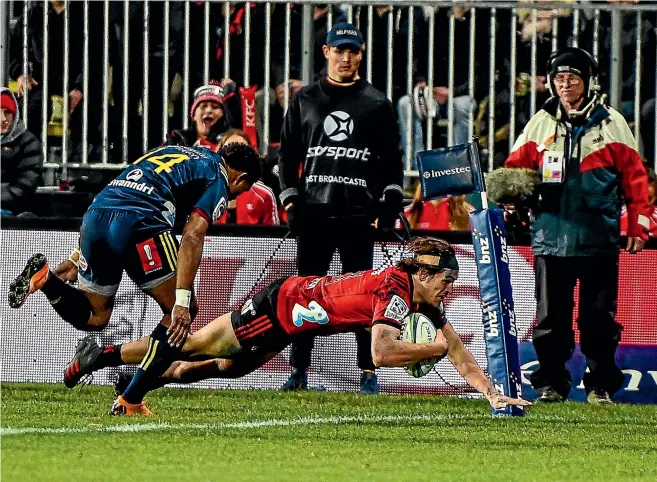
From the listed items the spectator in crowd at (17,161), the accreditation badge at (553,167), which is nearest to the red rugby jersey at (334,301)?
the accreditation badge at (553,167)

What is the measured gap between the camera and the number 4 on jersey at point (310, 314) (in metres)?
9.83

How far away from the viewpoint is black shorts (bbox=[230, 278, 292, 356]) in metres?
9.91

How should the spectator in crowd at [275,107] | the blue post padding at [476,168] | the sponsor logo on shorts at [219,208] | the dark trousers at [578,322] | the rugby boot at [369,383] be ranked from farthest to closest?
the spectator in crowd at [275,107] < the rugby boot at [369,383] < the dark trousers at [578,322] < the blue post padding at [476,168] < the sponsor logo on shorts at [219,208]

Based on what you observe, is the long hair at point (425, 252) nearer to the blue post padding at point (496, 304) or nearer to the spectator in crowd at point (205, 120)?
the blue post padding at point (496, 304)

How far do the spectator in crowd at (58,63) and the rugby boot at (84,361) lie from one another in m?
3.00

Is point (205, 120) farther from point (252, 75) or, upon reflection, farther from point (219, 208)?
point (219, 208)

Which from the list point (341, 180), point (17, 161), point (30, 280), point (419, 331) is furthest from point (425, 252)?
point (17, 161)

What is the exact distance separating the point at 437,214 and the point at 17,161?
343 cm

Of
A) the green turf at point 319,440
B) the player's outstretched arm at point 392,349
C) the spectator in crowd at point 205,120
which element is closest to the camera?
the green turf at point 319,440

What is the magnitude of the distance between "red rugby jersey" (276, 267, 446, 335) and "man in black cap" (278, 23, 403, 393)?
1580mm

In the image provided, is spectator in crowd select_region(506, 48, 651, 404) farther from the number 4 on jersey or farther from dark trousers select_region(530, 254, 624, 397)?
the number 4 on jersey

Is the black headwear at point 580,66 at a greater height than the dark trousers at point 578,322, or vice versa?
the black headwear at point 580,66

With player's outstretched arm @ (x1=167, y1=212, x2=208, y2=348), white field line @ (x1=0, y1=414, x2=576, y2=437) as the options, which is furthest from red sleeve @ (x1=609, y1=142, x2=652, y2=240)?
player's outstretched arm @ (x1=167, y1=212, x2=208, y2=348)

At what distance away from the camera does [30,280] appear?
1039 centimetres
